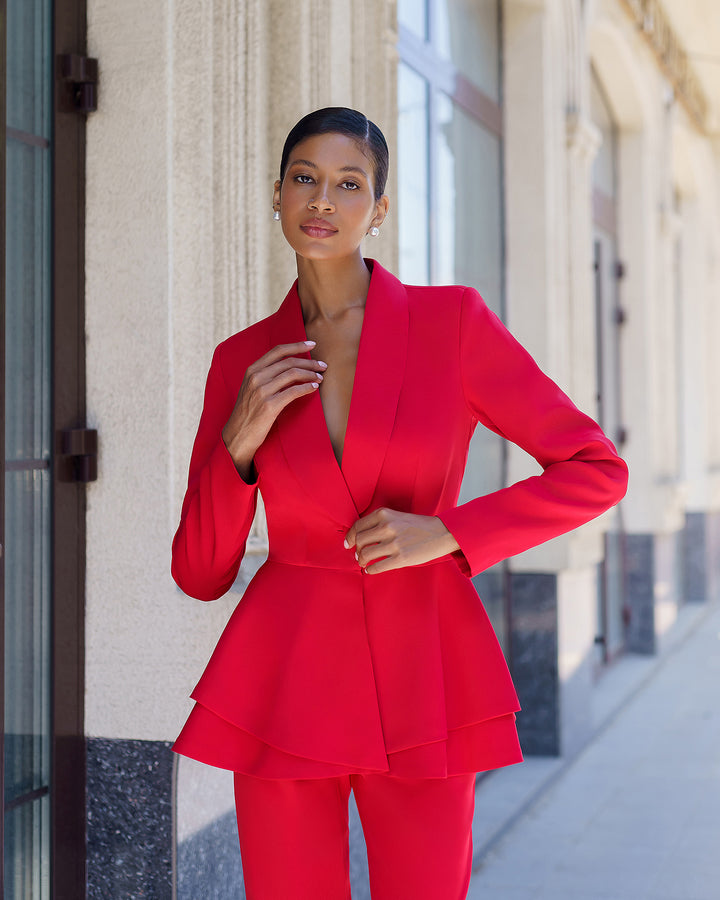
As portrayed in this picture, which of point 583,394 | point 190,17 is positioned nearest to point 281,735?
point 190,17

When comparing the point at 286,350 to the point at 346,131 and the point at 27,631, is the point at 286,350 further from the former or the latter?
the point at 27,631

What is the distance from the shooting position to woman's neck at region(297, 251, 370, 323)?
1.71 meters

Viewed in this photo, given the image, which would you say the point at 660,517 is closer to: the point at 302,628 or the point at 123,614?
the point at 123,614

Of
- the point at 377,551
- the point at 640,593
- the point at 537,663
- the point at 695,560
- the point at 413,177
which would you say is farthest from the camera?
the point at 695,560

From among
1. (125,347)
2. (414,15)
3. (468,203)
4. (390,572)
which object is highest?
(414,15)

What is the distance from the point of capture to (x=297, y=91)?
2.87 meters

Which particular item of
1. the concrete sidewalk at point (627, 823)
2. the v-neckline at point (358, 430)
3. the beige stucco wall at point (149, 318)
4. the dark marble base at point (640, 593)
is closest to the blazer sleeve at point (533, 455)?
the v-neckline at point (358, 430)

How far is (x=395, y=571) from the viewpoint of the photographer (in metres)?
1.61

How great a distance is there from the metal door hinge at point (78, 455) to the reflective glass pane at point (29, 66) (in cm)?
68

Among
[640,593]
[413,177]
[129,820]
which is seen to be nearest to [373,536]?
[129,820]

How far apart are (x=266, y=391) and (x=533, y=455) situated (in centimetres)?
39

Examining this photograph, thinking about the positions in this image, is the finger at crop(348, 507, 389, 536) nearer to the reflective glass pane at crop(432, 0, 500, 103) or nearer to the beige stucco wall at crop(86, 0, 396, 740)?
the beige stucco wall at crop(86, 0, 396, 740)

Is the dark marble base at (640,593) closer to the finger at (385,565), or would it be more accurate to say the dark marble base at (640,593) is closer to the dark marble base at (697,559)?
the dark marble base at (697,559)

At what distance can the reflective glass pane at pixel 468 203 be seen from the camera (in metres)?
4.61
